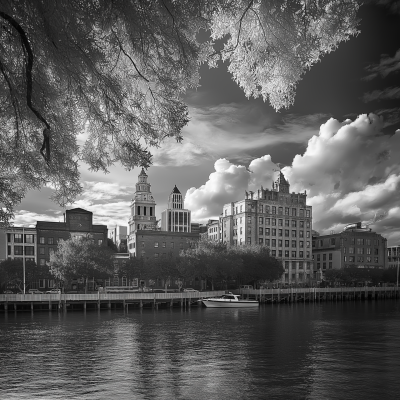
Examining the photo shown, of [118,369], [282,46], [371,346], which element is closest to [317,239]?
[371,346]

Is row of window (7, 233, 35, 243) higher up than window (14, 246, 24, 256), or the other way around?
row of window (7, 233, 35, 243)

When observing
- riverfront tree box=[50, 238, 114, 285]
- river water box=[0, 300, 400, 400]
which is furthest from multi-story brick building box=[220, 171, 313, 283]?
river water box=[0, 300, 400, 400]

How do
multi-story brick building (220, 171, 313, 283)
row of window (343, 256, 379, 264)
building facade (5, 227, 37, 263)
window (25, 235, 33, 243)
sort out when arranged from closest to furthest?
building facade (5, 227, 37, 263)
window (25, 235, 33, 243)
multi-story brick building (220, 171, 313, 283)
row of window (343, 256, 379, 264)

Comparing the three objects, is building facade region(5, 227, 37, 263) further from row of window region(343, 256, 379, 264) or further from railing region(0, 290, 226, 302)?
row of window region(343, 256, 379, 264)

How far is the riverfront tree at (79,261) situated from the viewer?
88.9 meters

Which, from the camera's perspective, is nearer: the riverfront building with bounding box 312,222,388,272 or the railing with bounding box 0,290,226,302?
the railing with bounding box 0,290,226,302

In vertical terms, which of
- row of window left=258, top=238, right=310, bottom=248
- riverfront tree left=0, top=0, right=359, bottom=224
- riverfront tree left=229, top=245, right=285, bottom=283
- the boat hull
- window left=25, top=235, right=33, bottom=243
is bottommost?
the boat hull

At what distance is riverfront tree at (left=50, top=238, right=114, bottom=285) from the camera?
8888cm

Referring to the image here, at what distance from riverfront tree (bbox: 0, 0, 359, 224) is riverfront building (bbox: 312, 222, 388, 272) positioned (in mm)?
149461

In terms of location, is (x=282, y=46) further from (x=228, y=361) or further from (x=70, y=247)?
(x=70, y=247)

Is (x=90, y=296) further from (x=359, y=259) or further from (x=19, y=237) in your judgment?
(x=359, y=259)

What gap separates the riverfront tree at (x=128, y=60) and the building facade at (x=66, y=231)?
108 m

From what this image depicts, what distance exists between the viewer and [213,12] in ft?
27.2

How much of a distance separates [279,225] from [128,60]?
5578 inches
